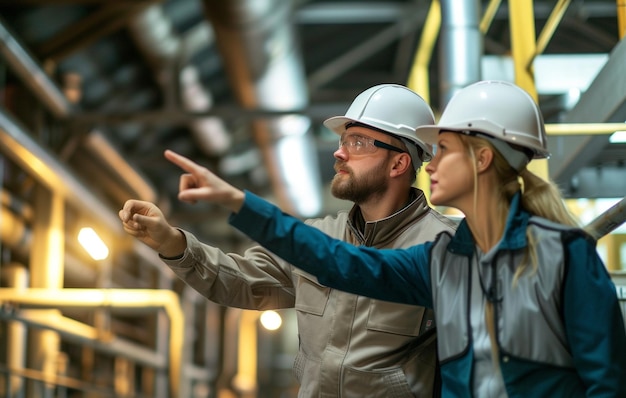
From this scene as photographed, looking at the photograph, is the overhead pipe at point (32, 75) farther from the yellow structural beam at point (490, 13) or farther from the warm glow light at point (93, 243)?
the yellow structural beam at point (490, 13)

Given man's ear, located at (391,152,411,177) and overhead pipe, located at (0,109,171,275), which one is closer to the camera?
man's ear, located at (391,152,411,177)

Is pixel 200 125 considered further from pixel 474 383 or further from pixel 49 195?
pixel 474 383

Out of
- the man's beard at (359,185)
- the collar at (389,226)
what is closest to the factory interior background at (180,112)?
the collar at (389,226)

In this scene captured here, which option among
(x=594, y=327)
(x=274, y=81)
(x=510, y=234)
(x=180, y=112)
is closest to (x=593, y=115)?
(x=510, y=234)

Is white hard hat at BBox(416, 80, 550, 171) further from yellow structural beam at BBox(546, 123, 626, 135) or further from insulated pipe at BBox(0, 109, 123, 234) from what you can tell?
insulated pipe at BBox(0, 109, 123, 234)

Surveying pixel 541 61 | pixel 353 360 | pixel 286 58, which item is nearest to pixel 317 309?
pixel 353 360

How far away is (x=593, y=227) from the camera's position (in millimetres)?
3186

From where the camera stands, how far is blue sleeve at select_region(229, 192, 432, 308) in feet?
7.53

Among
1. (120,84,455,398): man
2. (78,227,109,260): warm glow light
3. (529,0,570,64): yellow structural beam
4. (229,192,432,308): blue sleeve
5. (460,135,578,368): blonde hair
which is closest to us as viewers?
(229,192,432,308): blue sleeve

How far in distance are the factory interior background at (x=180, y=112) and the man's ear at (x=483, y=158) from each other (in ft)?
4.09

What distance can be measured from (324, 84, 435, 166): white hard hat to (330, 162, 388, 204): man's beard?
122 millimetres

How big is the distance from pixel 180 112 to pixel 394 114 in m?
7.40

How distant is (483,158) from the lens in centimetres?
245

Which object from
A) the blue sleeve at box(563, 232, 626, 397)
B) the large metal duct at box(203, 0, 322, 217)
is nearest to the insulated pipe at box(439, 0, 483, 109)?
the large metal duct at box(203, 0, 322, 217)
